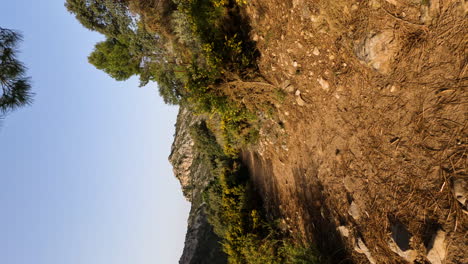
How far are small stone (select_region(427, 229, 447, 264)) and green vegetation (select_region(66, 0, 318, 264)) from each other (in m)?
2.33

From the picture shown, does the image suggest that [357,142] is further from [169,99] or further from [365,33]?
[169,99]

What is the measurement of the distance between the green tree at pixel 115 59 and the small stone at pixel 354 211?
9157mm

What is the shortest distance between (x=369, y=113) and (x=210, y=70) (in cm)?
391

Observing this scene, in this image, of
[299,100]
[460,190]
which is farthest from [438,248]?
[299,100]

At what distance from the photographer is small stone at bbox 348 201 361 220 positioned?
4.42 m

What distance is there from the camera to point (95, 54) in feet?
35.2

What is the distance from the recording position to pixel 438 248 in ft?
10.3

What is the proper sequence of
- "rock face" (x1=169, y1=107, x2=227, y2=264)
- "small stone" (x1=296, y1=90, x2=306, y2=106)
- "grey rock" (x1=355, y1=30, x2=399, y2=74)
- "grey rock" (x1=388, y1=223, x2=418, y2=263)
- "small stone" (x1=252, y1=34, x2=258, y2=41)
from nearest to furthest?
1. "grey rock" (x1=388, y1=223, x2=418, y2=263)
2. "grey rock" (x1=355, y1=30, x2=399, y2=74)
3. "small stone" (x1=296, y1=90, x2=306, y2=106)
4. "small stone" (x1=252, y1=34, x2=258, y2=41)
5. "rock face" (x1=169, y1=107, x2=227, y2=264)

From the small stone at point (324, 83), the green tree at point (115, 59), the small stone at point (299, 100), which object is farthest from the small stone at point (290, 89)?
the green tree at point (115, 59)

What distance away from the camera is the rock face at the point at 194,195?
10.1m

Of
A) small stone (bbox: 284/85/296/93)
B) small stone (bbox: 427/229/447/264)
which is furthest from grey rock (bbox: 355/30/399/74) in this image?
small stone (bbox: 427/229/447/264)

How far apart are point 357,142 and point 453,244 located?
1.87 metres

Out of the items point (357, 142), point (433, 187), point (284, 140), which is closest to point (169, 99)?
point (284, 140)

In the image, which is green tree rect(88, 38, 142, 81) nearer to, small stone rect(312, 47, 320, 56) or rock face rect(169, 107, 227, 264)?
rock face rect(169, 107, 227, 264)
